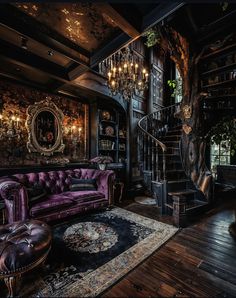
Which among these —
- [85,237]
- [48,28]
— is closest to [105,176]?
[85,237]

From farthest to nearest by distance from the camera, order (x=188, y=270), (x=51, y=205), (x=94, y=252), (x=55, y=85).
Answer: (x=55, y=85), (x=51, y=205), (x=94, y=252), (x=188, y=270)

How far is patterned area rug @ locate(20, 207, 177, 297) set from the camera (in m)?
1.65

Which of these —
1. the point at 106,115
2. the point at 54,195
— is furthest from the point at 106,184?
the point at 106,115

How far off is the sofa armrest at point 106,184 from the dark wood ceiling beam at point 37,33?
2.37 m

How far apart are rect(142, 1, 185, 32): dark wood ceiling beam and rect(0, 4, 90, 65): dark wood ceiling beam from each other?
1307mm

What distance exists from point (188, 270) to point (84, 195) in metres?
2.16

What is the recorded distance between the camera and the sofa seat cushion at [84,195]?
3.27 meters

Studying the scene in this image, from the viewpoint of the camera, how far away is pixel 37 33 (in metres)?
2.44

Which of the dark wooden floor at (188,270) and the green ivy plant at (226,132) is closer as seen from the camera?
the dark wooden floor at (188,270)

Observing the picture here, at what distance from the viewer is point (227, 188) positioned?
5.20 m

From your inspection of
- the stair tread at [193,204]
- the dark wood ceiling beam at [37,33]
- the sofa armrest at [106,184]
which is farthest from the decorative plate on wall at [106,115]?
the stair tread at [193,204]

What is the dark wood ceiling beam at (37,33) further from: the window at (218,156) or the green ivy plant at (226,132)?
the window at (218,156)

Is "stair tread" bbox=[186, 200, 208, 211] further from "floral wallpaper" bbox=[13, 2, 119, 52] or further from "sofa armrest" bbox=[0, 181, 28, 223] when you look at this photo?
"floral wallpaper" bbox=[13, 2, 119, 52]

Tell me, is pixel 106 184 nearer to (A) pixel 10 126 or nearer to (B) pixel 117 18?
(A) pixel 10 126
